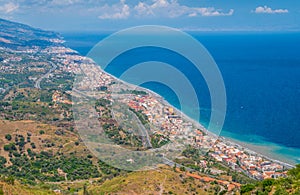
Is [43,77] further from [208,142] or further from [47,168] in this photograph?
[47,168]

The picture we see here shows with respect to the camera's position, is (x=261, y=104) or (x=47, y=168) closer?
(x=47, y=168)

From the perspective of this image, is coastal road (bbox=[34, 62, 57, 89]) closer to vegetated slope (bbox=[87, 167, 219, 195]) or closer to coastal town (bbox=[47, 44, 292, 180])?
coastal town (bbox=[47, 44, 292, 180])

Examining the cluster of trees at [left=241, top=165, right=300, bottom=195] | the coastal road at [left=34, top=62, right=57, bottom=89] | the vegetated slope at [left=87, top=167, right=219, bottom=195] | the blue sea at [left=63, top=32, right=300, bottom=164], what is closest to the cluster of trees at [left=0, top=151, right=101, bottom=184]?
the vegetated slope at [left=87, top=167, right=219, bottom=195]

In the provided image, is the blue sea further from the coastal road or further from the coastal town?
the coastal road

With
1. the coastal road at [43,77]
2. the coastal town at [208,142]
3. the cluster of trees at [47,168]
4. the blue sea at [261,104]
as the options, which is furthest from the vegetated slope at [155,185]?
the coastal road at [43,77]

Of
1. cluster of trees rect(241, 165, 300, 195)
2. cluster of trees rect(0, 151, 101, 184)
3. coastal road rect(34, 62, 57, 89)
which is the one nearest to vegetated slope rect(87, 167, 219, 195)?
cluster of trees rect(0, 151, 101, 184)

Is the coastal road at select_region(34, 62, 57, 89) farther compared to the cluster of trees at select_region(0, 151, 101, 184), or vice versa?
the coastal road at select_region(34, 62, 57, 89)

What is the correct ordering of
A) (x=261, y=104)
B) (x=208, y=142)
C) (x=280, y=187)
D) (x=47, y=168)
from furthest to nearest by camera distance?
(x=261, y=104) → (x=208, y=142) → (x=47, y=168) → (x=280, y=187)

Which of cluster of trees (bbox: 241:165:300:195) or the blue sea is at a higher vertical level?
the blue sea

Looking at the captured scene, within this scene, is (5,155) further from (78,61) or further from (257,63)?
(257,63)

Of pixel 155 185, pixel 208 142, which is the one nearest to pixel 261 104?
pixel 208 142

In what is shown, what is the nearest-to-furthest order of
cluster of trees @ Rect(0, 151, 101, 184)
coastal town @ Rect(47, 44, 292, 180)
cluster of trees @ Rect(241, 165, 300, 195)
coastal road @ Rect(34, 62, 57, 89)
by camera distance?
cluster of trees @ Rect(241, 165, 300, 195) → cluster of trees @ Rect(0, 151, 101, 184) → coastal town @ Rect(47, 44, 292, 180) → coastal road @ Rect(34, 62, 57, 89)

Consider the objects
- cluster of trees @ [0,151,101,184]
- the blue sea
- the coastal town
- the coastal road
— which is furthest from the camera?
the coastal road

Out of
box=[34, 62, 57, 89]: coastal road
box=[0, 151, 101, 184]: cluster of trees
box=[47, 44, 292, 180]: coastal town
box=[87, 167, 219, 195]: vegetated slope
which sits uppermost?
box=[34, 62, 57, 89]: coastal road
